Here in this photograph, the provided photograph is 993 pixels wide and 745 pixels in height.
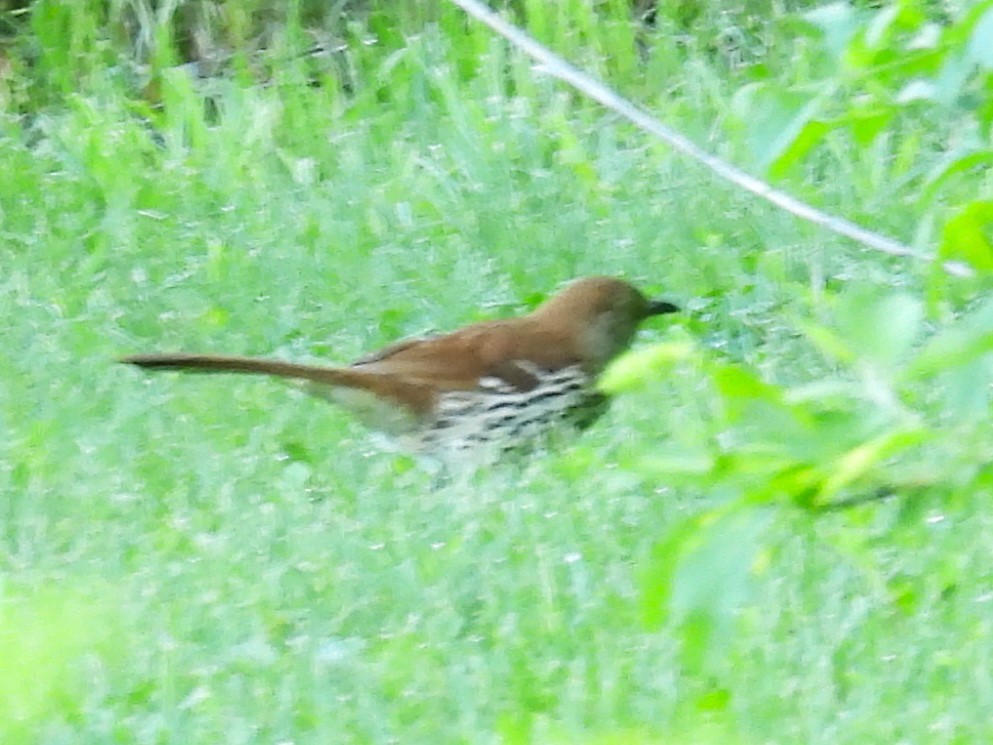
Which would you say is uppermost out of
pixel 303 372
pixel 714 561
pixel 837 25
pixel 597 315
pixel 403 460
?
pixel 837 25

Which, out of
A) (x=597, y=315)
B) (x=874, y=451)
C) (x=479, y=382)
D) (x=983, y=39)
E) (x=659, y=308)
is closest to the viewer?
(x=874, y=451)

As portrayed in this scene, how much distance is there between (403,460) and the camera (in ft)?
14.9

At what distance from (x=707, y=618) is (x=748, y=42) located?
5831 millimetres

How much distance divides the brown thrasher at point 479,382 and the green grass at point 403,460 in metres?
Answer: 0.11

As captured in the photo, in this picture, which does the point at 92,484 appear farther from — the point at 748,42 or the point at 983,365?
the point at 748,42

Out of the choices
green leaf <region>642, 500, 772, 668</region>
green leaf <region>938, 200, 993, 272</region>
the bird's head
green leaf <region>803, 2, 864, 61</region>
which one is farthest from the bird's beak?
green leaf <region>642, 500, 772, 668</region>

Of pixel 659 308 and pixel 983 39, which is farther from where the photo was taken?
pixel 659 308

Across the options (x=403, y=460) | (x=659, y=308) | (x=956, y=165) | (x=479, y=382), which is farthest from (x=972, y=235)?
(x=659, y=308)

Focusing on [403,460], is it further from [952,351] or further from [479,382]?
→ [952,351]

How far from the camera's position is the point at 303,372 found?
4.23m

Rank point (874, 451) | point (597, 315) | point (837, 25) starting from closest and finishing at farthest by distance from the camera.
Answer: point (874, 451) → point (837, 25) → point (597, 315)

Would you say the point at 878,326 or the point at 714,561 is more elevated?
the point at 878,326

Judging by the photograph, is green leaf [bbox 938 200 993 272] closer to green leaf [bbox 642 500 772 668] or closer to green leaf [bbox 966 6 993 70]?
green leaf [bbox 966 6 993 70]

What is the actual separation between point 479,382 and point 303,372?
1.35 feet
